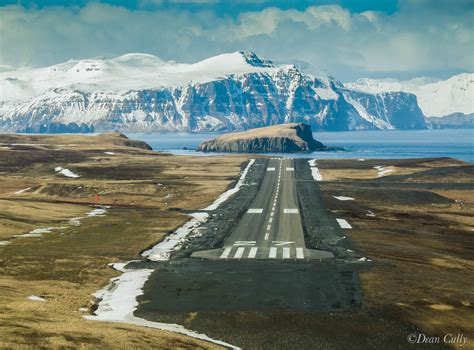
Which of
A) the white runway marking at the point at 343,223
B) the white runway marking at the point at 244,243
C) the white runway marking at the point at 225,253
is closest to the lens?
the white runway marking at the point at 225,253

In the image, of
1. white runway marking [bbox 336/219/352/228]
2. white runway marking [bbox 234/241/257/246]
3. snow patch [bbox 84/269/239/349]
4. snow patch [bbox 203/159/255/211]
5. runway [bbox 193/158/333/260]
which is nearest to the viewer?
snow patch [bbox 84/269/239/349]

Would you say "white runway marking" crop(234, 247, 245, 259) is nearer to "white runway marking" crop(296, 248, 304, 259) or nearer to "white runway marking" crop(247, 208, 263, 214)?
"white runway marking" crop(296, 248, 304, 259)

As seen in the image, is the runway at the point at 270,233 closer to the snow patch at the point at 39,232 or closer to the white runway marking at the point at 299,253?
the white runway marking at the point at 299,253

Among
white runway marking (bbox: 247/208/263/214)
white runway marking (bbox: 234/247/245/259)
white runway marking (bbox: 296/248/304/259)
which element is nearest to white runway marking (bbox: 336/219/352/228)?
white runway marking (bbox: 247/208/263/214)

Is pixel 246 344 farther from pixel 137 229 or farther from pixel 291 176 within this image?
pixel 291 176

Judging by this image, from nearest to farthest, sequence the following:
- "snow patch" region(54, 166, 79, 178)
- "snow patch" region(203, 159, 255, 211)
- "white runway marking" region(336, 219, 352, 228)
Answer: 1. "white runway marking" region(336, 219, 352, 228)
2. "snow patch" region(203, 159, 255, 211)
3. "snow patch" region(54, 166, 79, 178)

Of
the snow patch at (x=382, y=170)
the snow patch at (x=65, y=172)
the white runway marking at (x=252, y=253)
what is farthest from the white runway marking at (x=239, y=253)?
the snow patch at (x=382, y=170)

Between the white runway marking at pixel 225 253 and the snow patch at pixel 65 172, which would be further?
the snow patch at pixel 65 172

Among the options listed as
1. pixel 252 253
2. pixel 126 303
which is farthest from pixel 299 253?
pixel 126 303

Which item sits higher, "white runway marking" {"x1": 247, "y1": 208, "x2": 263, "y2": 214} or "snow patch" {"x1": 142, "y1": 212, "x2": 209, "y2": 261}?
"snow patch" {"x1": 142, "y1": 212, "x2": 209, "y2": 261}

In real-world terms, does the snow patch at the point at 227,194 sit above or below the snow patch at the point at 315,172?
below

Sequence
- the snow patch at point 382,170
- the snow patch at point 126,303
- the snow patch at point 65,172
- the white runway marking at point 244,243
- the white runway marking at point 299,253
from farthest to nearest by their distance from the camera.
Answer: the snow patch at point 382,170 → the snow patch at point 65,172 → the white runway marking at point 244,243 → the white runway marking at point 299,253 → the snow patch at point 126,303

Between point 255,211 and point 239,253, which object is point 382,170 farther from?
point 239,253
